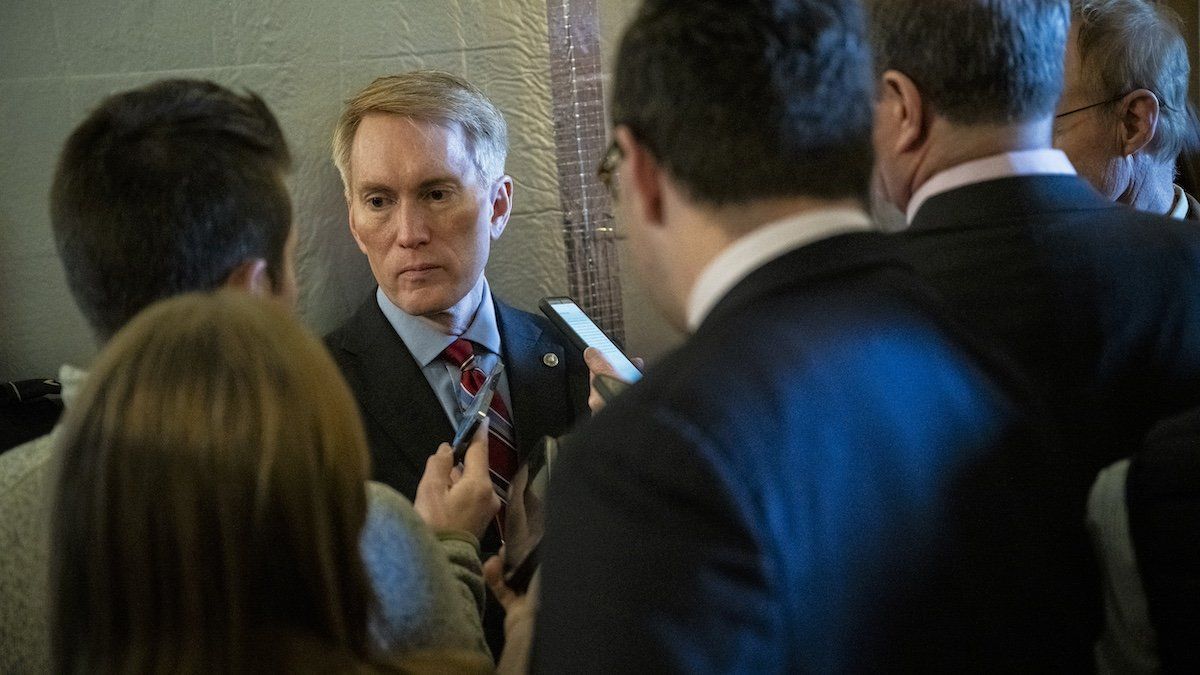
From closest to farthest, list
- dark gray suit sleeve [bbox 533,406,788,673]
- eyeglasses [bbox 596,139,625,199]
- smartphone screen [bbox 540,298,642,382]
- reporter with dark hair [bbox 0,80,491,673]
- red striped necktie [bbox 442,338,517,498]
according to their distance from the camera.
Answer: dark gray suit sleeve [bbox 533,406,788,673]
eyeglasses [bbox 596,139,625,199]
reporter with dark hair [bbox 0,80,491,673]
smartphone screen [bbox 540,298,642,382]
red striped necktie [bbox 442,338,517,498]

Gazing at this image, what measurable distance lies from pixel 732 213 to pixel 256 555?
52 cm

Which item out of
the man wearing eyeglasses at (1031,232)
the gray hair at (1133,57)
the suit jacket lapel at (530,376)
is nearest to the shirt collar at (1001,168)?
the man wearing eyeglasses at (1031,232)

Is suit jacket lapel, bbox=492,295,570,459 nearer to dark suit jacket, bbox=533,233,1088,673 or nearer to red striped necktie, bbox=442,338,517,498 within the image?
red striped necktie, bbox=442,338,517,498

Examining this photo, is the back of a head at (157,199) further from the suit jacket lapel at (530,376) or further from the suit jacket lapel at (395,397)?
the suit jacket lapel at (530,376)

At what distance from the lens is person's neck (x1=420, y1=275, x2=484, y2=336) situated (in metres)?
2.54

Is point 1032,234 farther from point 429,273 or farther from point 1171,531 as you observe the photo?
point 429,273

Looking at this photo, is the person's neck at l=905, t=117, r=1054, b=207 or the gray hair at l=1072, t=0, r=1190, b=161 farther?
the gray hair at l=1072, t=0, r=1190, b=161

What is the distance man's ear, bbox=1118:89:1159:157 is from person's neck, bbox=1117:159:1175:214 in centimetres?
8

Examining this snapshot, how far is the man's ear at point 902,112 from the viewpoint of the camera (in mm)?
1576

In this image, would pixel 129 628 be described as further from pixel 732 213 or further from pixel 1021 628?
pixel 1021 628

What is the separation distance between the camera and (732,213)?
1.08m

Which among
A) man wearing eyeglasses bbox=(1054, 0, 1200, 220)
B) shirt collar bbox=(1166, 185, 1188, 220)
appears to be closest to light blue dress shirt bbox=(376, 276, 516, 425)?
man wearing eyeglasses bbox=(1054, 0, 1200, 220)

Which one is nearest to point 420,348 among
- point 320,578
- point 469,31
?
point 469,31

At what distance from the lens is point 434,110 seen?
249 centimetres
